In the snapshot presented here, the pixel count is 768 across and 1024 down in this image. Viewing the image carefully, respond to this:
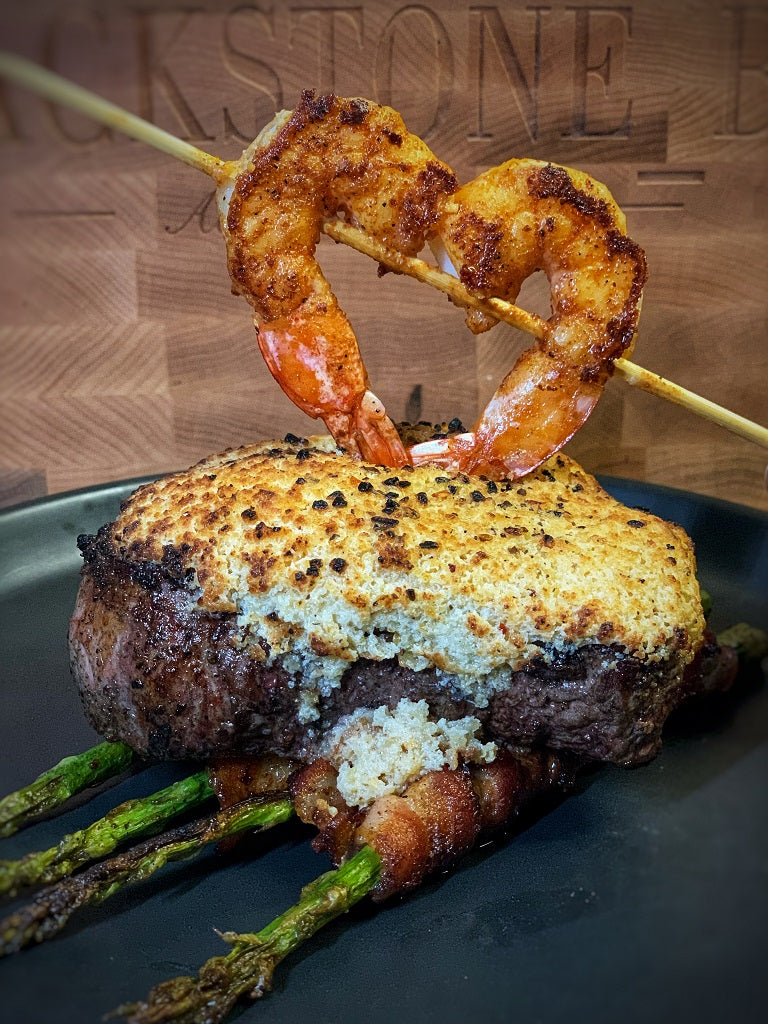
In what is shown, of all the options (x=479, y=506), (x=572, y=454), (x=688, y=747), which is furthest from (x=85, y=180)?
(x=572, y=454)

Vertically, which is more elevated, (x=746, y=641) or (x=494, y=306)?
→ (x=494, y=306)

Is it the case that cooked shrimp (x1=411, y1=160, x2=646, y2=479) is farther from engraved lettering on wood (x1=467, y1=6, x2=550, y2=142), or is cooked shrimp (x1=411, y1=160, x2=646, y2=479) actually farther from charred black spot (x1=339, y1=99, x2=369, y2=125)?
engraved lettering on wood (x1=467, y1=6, x2=550, y2=142)

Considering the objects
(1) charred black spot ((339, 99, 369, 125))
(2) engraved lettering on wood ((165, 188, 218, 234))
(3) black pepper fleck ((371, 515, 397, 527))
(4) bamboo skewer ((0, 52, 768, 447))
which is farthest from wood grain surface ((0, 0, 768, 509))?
(3) black pepper fleck ((371, 515, 397, 527))

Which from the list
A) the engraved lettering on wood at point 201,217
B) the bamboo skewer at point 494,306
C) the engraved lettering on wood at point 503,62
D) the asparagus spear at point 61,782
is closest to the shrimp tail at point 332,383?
the bamboo skewer at point 494,306

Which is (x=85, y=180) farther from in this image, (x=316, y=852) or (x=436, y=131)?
(x=316, y=852)

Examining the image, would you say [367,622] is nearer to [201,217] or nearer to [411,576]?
[411,576]

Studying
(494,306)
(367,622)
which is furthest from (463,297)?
(367,622)
